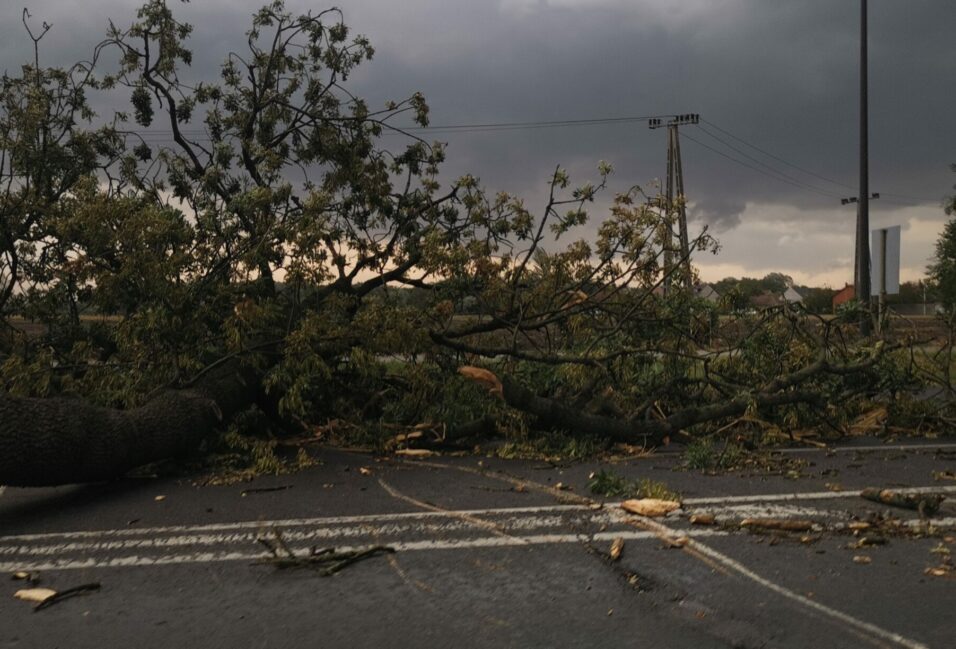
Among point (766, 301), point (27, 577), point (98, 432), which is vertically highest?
point (766, 301)

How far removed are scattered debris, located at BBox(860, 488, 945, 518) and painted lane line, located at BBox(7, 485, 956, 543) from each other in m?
0.16

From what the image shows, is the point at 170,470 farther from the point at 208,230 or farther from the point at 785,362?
A: the point at 785,362

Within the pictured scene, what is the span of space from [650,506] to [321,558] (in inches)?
87.6

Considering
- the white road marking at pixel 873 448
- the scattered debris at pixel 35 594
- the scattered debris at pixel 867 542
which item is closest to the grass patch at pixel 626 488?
the scattered debris at pixel 867 542

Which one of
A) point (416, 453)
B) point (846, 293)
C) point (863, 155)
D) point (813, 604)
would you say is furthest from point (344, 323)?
point (846, 293)

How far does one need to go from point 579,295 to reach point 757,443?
2.48 meters

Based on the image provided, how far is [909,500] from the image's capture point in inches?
214

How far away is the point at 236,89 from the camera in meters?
10.7

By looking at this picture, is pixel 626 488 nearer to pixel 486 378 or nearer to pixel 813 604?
pixel 486 378

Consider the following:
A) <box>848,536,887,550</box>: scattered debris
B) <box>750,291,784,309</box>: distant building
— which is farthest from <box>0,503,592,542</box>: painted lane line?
<box>750,291,784,309</box>: distant building

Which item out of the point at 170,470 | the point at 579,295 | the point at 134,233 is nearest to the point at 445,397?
the point at 579,295

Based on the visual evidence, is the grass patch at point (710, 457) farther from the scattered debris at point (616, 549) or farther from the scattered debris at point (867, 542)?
the scattered debris at point (616, 549)

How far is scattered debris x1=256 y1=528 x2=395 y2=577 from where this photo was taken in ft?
14.0

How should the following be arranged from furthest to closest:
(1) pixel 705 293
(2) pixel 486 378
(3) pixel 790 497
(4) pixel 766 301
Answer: (4) pixel 766 301
(1) pixel 705 293
(2) pixel 486 378
(3) pixel 790 497
